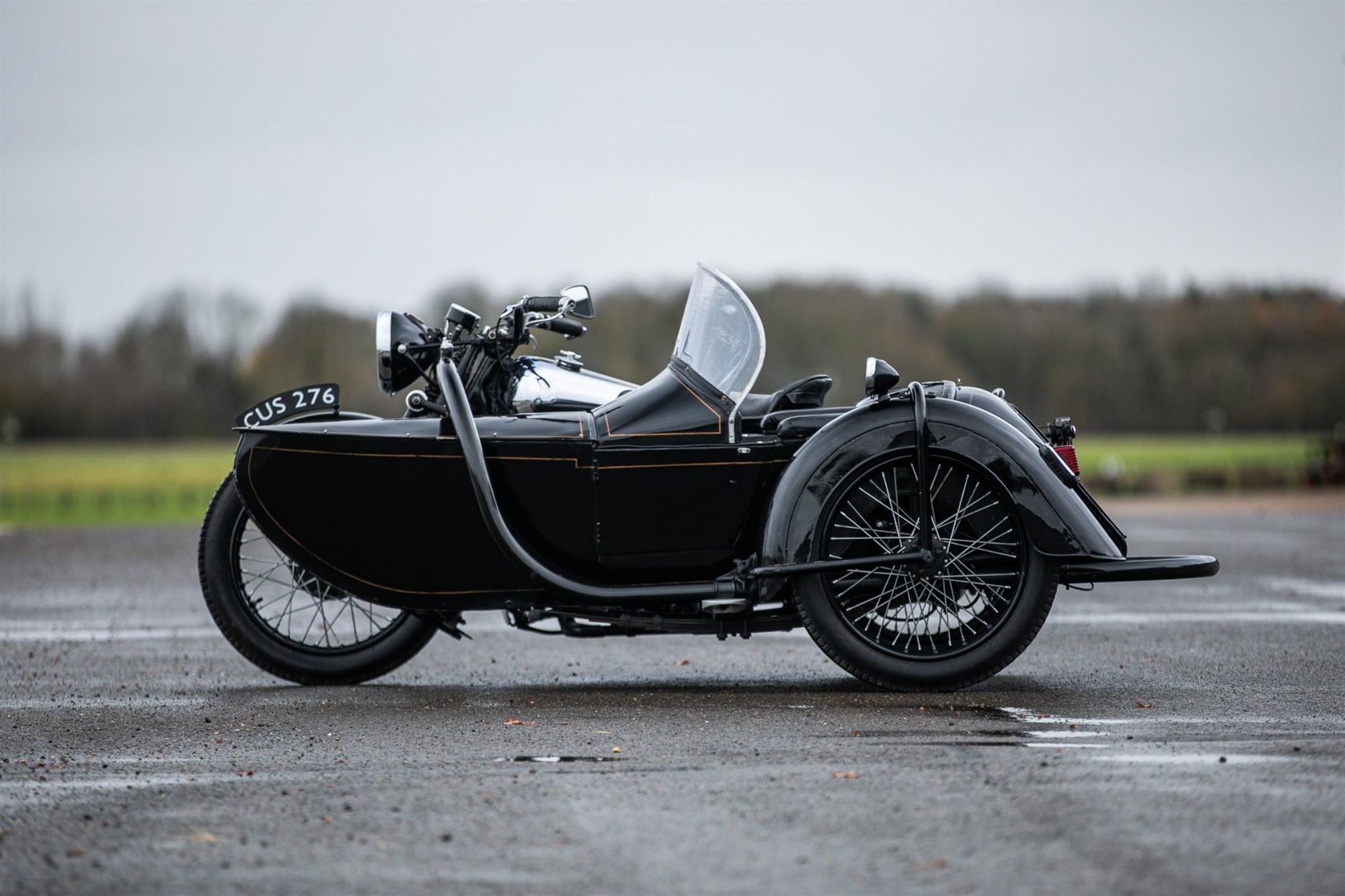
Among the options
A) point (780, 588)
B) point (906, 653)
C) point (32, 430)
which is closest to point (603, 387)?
point (780, 588)

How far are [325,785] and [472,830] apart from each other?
2.47 ft

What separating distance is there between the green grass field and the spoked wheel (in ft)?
70.0

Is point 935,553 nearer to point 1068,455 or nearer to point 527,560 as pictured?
point 1068,455

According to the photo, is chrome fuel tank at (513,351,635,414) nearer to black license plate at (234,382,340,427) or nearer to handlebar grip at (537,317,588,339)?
handlebar grip at (537,317,588,339)

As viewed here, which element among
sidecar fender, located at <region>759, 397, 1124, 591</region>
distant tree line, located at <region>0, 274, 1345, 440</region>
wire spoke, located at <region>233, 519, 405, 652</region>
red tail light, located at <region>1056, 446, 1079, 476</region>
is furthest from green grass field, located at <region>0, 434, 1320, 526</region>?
red tail light, located at <region>1056, 446, 1079, 476</region>

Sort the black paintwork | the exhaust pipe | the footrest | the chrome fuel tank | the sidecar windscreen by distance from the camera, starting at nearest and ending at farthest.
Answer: the footrest → the exhaust pipe → the black paintwork → the sidecar windscreen → the chrome fuel tank

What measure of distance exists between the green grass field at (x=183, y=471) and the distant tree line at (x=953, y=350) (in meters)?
1.52

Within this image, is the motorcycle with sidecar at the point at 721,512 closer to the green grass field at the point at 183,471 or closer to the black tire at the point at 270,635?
the black tire at the point at 270,635

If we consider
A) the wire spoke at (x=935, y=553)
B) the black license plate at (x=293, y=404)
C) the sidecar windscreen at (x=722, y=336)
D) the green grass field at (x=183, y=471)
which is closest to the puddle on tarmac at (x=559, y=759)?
the wire spoke at (x=935, y=553)

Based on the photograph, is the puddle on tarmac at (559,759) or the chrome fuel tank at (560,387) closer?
the puddle on tarmac at (559,759)

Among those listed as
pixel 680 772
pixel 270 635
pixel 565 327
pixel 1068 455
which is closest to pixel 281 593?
pixel 270 635

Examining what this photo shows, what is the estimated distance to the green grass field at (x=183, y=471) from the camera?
35312mm

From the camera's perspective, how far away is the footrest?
5.51m

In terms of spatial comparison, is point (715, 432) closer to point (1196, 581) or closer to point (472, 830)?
point (472, 830)
